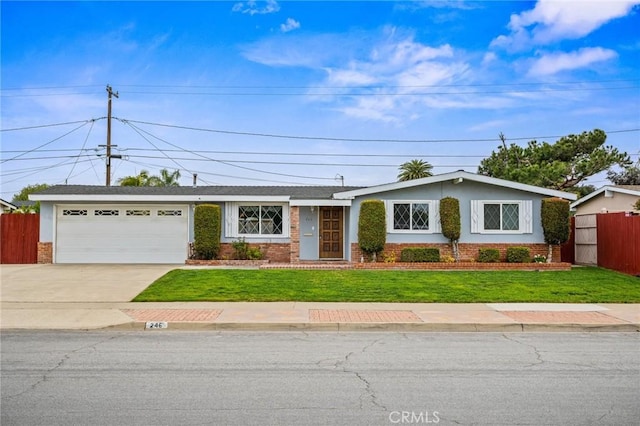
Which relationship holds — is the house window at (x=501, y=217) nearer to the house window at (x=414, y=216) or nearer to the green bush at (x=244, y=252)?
the house window at (x=414, y=216)

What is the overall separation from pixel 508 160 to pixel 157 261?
30.9 meters

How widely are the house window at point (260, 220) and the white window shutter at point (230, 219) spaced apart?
0.18m

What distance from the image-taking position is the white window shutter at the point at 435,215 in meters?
20.9

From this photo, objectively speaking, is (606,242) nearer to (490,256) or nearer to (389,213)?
(490,256)

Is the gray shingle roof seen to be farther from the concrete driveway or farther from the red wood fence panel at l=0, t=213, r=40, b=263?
the concrete driveway

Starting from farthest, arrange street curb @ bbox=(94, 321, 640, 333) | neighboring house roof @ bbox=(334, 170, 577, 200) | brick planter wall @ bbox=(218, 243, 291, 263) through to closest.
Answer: brick planter wall @ bbox=(218, 243, 291, 263) → neighboring house roof @ bbox=(334, 170, 577, 200) → street curb @ bbox=(94, 321, 640, 333)

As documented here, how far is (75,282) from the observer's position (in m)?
15.8

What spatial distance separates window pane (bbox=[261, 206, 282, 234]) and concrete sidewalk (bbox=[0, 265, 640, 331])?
848 centimetres

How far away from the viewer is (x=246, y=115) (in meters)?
32.1

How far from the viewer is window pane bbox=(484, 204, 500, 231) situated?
2119 cm

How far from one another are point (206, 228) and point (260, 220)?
97.4 inches

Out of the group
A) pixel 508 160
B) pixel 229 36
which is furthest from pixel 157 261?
pixel 508 160

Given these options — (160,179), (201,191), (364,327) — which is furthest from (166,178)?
(364,327)

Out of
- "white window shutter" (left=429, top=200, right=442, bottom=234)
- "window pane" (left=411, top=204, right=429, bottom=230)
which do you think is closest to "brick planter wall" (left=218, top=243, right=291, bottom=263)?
"window pane" (left=411, top=204, right=429, bottom=230)
